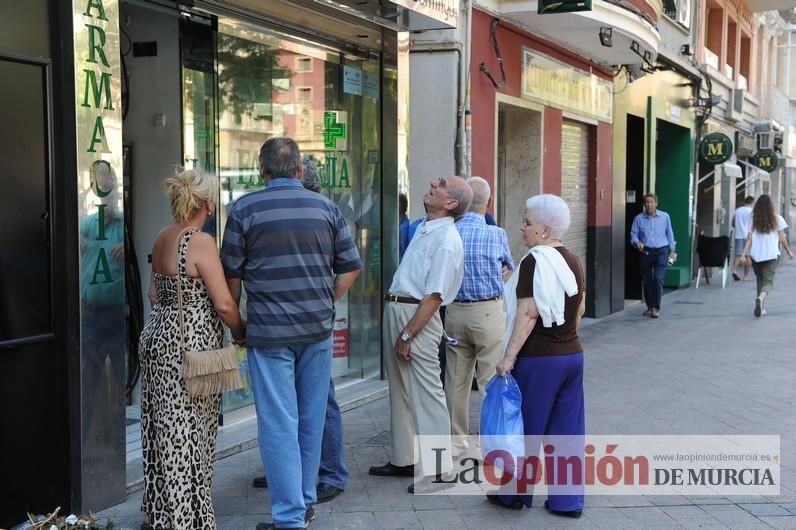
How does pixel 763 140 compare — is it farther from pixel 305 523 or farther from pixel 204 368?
pixel 204 368

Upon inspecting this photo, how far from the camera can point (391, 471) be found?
229 inches

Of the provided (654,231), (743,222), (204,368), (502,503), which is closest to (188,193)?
(204,368)

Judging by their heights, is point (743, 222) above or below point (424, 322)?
above

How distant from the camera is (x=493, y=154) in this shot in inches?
407

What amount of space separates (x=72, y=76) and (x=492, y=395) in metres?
2.70

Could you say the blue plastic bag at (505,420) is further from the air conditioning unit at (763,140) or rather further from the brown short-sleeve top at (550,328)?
the air conditioning unit at (763,140)

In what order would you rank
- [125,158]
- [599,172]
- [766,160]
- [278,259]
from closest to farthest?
[278,259] → [125,158] → [599,172] → [766,160]

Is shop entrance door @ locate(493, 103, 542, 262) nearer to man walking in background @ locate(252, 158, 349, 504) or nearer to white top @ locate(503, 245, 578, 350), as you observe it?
man walking in background @ locate(252, 158, 349, 504)

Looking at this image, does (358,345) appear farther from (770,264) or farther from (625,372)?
(770,264)

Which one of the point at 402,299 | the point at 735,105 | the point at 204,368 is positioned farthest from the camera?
the point at 735,105

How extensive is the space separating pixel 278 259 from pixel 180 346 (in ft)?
2.02

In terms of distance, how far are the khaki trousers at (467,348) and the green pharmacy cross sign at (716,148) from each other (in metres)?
15.2

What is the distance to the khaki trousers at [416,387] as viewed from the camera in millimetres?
5527

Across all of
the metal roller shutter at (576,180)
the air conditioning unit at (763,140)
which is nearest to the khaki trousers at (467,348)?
the metal roller shutter at (576,180)
